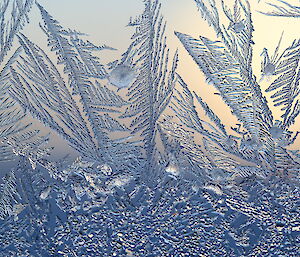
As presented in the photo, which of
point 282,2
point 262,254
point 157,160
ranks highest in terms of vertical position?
point 282,2

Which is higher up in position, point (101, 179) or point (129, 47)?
point (129, 47)

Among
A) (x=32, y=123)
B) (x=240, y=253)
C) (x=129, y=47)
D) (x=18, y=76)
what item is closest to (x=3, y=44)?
(x=18, y=76)

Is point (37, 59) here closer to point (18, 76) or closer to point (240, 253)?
point (18, 76)

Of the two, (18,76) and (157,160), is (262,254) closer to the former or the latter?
(157,160)

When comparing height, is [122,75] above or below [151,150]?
above

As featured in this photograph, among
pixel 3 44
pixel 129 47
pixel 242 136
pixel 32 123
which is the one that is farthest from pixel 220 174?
pixel 3 44

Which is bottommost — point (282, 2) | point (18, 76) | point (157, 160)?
point (157, 160)
